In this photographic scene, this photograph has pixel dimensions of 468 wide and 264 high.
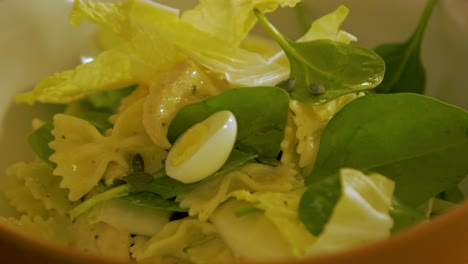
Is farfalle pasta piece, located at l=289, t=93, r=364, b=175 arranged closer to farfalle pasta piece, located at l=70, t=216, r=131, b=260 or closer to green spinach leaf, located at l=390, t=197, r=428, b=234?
green spinach leaf, located at l=390, t=197, r=428, b=234

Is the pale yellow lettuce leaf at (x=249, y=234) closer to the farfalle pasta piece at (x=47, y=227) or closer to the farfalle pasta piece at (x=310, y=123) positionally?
the farfalle pasta piece at (x=310, y=123)

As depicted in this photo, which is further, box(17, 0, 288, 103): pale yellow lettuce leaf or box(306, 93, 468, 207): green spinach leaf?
box(17, 0, 288, 103): pale yellow lettuce leaf

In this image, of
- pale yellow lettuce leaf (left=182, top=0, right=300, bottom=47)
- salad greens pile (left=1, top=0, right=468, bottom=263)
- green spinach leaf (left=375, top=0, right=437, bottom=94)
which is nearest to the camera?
salad greens pile (left=1, top=0, right=468, bottom=263)

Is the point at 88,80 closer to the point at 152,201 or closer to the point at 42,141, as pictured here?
the point at 42,141

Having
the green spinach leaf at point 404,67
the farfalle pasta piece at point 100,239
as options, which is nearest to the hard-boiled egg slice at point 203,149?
the farfalle pasta piece at point 100,239

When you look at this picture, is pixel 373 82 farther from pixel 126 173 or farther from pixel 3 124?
pixel 3 124

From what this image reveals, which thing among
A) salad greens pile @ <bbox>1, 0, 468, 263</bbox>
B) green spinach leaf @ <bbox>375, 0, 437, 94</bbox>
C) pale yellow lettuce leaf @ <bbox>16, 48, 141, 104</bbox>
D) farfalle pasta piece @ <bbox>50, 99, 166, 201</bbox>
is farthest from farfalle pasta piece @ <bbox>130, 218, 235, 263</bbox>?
green spinach leaf @ <bbox>375, 0, 437, 94</bbox>
